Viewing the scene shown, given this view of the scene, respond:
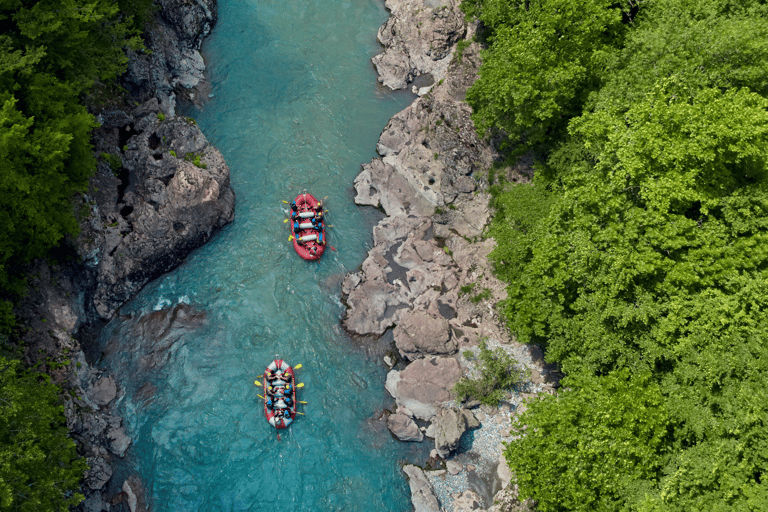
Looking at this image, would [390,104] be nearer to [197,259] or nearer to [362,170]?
[362,170]

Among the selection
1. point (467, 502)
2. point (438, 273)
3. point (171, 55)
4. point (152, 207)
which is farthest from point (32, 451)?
point (171, 55)

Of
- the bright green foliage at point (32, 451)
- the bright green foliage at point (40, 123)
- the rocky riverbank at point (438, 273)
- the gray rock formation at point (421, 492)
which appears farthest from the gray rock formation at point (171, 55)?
the gray rock formation at point (421, 492)

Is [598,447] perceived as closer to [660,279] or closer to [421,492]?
[660,279]

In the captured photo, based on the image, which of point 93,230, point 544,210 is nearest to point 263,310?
point 93,230

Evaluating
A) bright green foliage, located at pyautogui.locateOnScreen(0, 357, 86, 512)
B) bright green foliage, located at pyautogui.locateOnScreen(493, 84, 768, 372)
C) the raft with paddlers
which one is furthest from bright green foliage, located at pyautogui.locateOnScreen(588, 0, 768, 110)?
bright green foliage, located at pyautogui.locateOnScreen(0, 357, 86, 512)

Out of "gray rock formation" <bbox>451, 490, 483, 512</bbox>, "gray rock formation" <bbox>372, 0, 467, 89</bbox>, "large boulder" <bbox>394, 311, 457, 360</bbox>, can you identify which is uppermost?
"gray rock formation" <bbox>372, 0, 467, 89</bbox>

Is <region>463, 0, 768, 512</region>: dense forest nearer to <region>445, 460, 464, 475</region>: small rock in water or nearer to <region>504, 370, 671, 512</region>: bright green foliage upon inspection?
<region>504, 370, 671, 512</region>: bright green foliage
